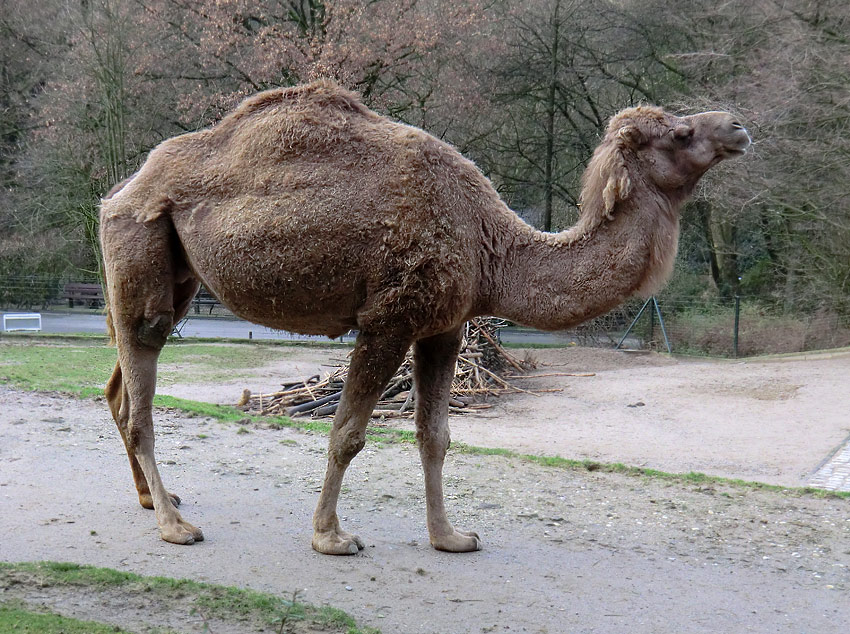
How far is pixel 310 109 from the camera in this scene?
5.12 m

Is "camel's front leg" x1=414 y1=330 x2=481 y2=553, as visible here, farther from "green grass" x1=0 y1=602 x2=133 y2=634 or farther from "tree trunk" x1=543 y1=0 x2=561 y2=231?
"tree trunk" x1=543 y1=0 x2=561 y2=231

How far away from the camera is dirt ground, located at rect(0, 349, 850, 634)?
4.46m

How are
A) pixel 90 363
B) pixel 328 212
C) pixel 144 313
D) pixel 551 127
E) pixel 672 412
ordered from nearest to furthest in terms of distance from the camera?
1. pixel 328 212
2. pixel 144 313
3. pixel 672 412
4. pixel 90 363
5. pixel 551 127

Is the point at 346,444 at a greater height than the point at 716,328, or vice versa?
the point at 716,328

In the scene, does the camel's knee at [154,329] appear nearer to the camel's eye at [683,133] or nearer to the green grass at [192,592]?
the green grass at [192,592]

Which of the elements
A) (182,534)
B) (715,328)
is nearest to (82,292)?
(715,328)

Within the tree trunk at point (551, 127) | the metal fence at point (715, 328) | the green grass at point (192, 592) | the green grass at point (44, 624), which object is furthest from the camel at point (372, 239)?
the tree trunk at point (551, 127)

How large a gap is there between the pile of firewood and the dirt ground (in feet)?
7.81

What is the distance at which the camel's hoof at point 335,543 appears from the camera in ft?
16.8

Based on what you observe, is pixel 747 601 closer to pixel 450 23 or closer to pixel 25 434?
pixel 25 434

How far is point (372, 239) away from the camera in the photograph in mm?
4742

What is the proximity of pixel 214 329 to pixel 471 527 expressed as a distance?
21.1 metres

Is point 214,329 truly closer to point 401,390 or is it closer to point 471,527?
point 401,390

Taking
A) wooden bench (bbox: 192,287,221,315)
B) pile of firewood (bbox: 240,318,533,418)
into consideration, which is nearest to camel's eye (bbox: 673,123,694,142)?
pile of firewood (bbox: 240,318,533,418)
